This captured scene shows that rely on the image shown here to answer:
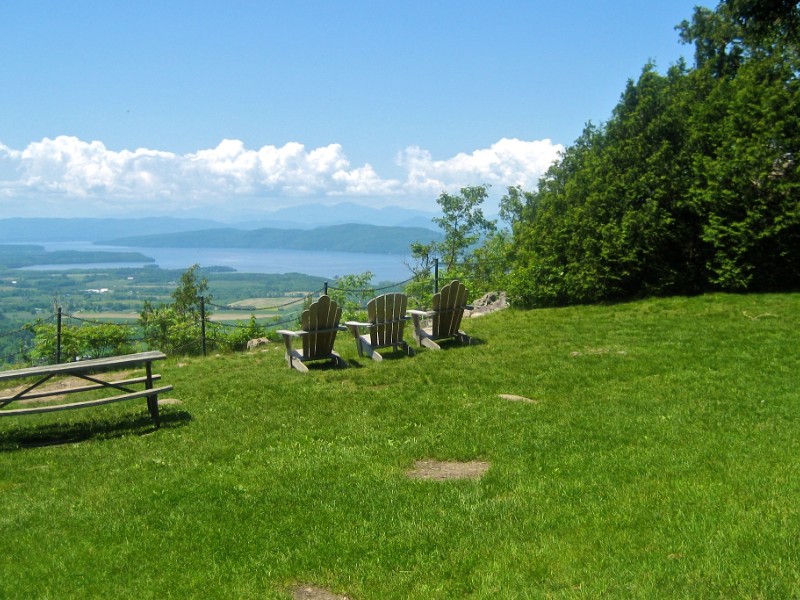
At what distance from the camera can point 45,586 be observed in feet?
12.8

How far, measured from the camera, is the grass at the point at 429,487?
383 centimetres

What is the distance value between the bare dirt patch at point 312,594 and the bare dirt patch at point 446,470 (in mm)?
1783

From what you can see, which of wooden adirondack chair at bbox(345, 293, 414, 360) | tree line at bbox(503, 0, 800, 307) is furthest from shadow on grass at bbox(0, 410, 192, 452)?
tree line at bbox(503, 0, 800, 307)

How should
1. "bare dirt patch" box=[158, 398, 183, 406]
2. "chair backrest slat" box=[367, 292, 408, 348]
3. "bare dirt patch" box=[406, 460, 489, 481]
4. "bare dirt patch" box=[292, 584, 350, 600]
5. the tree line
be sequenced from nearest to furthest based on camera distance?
1. "bare dirt patch" box=[292, 584, 350, 600]
2. "bare dirt patch" box=[406, 460, 489, 481]
3. "bare dirt patch" box=[158, 398, 183, 406]
4. "chair backrest slat" box=[367, 292, 408, 348]
5. the tree line

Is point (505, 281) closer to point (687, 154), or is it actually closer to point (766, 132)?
point (687, 154)

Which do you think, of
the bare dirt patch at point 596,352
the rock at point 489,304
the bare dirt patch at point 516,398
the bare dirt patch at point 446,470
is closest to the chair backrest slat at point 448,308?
the bare dirt patch at point 596,352

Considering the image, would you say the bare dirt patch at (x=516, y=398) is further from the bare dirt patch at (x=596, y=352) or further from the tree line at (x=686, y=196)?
the tree line at (x=686, y=196)

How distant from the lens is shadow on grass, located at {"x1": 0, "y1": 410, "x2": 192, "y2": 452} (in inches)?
282

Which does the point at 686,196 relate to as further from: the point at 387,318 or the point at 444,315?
the point at 387,318

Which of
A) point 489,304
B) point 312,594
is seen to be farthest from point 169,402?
point 489,304

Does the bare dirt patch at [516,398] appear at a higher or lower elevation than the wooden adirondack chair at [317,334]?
lower

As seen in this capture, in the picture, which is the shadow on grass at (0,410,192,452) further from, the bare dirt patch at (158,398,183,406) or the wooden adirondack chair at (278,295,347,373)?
the wooden adirondack chair at (278,295,347,373)

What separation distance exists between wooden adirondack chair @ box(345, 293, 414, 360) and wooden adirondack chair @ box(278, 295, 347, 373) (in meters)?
0.52

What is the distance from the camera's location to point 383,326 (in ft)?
35.2
